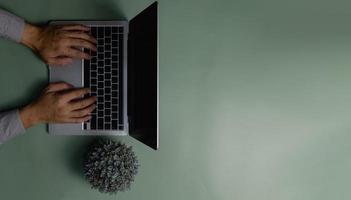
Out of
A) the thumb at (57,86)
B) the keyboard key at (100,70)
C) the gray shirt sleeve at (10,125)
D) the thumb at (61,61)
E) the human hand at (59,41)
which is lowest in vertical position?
the gray shirt sleeve at (10,125)

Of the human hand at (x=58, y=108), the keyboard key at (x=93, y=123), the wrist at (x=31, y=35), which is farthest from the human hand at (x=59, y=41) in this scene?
the keyboard key at (x=93, y=123)

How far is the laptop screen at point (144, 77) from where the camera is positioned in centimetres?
150

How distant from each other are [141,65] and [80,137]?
1.33 feet

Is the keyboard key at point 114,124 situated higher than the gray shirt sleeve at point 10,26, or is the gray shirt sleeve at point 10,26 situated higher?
the gray shirt sleeve at point 10,26

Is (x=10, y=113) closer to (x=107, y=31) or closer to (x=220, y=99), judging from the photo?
(x=107, y=31)

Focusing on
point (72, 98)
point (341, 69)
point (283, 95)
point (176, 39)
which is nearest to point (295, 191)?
point (283, 95)

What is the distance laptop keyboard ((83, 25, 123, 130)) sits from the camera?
173cm

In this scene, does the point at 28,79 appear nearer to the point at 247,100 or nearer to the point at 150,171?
the point at 150,171

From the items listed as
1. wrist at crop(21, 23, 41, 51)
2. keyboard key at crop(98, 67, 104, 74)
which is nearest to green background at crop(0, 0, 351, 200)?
wrist at crop(21, 23, 41, 51)

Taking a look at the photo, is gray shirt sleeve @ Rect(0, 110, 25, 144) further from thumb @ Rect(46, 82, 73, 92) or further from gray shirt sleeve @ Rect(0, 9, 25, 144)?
thumb @ Rect(46, 82, 73, 92)

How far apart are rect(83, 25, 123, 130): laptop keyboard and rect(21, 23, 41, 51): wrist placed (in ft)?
0.61

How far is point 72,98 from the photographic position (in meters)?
1.72

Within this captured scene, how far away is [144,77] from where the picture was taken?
158 cm

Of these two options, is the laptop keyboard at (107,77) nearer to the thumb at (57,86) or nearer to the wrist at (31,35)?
the thumb at (57,86)
